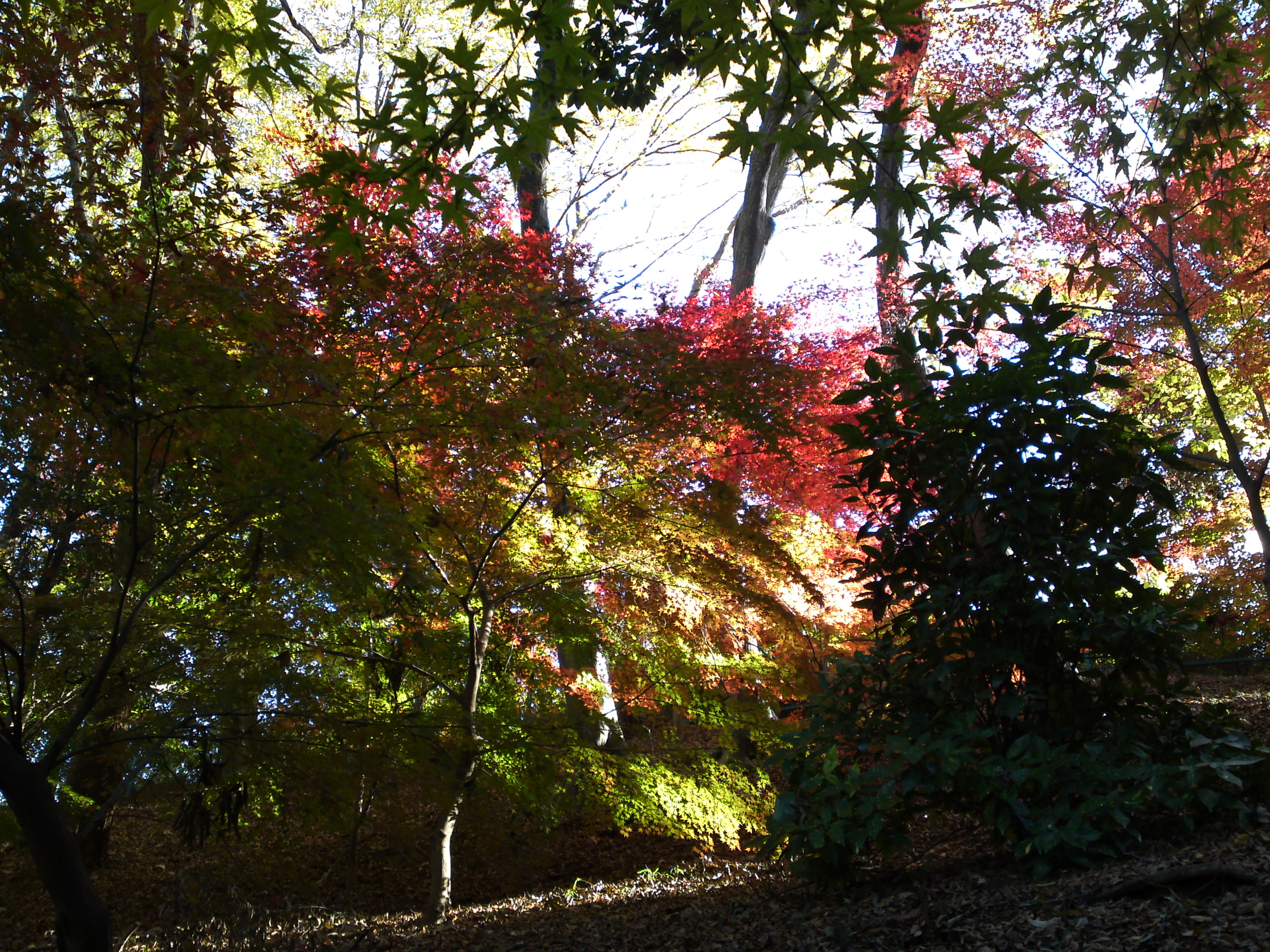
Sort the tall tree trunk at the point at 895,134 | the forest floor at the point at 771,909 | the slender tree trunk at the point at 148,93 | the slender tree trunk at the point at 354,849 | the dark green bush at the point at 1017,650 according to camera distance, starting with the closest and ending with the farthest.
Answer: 1. the forest floor at the point at 771,909
2. the dark green bush at the point at 1017,650
3. the slender tree trunk at the point at 148,93
4. the slender tree trunk at the point at 354,849
5. the tall tree trunk at the point at 895,134

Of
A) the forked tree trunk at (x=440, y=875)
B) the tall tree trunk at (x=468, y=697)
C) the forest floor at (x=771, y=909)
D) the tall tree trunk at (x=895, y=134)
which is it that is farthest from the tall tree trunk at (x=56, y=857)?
the tall tree trunk at (x=895, y=134)

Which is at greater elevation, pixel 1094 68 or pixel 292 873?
pixel 1094 68

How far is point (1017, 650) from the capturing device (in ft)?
11.0

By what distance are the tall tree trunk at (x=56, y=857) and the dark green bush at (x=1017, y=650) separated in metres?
2.75

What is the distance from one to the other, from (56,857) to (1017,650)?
3.86 metres

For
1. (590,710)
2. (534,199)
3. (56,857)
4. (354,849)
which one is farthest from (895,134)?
(56,857)

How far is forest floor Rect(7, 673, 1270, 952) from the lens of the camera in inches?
99.3

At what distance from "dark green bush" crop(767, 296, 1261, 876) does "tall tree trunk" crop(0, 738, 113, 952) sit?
275cm

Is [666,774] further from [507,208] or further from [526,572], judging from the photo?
[507,208]

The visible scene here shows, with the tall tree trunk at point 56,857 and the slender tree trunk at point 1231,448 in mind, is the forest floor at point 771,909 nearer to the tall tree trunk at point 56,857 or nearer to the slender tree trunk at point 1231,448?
the tall tree trunk at point 56,857

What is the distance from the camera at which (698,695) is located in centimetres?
725

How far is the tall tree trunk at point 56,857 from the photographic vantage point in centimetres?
339

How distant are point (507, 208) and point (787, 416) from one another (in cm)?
403

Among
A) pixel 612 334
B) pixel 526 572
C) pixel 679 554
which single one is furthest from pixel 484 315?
pixel 679 554
